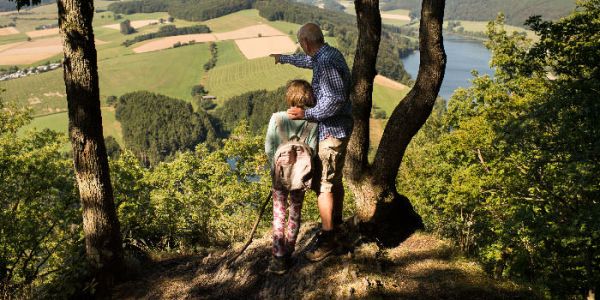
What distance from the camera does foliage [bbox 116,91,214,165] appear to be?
86438mm

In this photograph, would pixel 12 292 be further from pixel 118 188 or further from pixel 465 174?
pixel 465 174

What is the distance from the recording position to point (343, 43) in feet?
407

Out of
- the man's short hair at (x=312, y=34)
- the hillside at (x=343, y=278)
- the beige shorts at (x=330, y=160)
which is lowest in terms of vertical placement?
the hillside at (x=343, y=278)

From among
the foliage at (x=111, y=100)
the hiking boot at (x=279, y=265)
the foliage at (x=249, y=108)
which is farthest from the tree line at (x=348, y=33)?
the hiking boot at (x=279, y=265)

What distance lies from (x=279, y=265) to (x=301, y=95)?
2.17 m

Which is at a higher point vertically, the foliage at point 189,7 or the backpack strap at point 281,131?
the foliage at point 189,7

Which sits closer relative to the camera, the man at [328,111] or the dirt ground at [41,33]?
the man at [328,111]

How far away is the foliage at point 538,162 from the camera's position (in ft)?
22.0

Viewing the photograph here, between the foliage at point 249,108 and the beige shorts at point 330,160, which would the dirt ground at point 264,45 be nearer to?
the foliage at point 249,108

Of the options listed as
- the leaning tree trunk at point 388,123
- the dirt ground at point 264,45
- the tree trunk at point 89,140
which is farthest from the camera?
the dirt ground at point 264,45

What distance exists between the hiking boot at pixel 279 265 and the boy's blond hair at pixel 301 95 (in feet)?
6.45

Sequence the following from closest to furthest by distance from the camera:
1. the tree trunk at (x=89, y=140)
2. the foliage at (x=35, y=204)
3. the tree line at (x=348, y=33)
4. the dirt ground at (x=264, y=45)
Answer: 1. the tree trunk at (x=89, y=140)
2. the foliage at (x=35, y=204)
3. the dirt ground at (x=264, y=45)
4. the tree line at (x=348, y=33)

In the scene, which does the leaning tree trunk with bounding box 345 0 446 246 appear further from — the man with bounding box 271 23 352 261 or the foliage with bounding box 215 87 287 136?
the foliage with bounding box 215 87 287 136

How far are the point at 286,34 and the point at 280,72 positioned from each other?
2921cm
